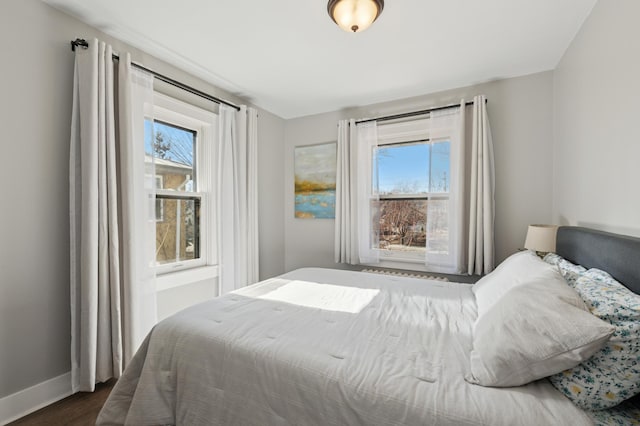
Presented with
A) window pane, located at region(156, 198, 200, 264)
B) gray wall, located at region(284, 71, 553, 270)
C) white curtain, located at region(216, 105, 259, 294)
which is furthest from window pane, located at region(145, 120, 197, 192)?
gray wall, located at region(284, 71, 553, 270)

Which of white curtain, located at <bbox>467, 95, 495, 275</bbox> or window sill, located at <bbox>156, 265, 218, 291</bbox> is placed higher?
white curtain, located at <bbox>467, 95, 495, 275</bbox>

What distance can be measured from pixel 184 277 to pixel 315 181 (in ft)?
6.37

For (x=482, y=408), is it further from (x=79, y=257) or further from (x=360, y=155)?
(x=360, y=155)

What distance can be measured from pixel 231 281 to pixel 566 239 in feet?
9.37

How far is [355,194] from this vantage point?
10.8ft

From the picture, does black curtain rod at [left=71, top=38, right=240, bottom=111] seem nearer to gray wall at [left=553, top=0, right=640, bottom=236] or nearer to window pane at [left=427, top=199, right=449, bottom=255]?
window pane at [left=427, top=199, right=449, bottom=255]

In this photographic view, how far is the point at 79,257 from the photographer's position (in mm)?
1809

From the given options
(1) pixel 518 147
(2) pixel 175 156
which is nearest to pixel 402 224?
(1) pixel 518 147

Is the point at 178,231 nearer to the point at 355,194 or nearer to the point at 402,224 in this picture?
the point at 355,194

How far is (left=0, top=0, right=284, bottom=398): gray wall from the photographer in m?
1.59

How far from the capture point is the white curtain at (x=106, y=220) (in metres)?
1.78

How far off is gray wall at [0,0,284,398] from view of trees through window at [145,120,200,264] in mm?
661

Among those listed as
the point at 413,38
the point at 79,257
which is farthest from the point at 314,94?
the point at 79,257

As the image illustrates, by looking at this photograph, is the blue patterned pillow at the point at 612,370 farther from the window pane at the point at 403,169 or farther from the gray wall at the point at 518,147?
the window pane at the point at 403,169
